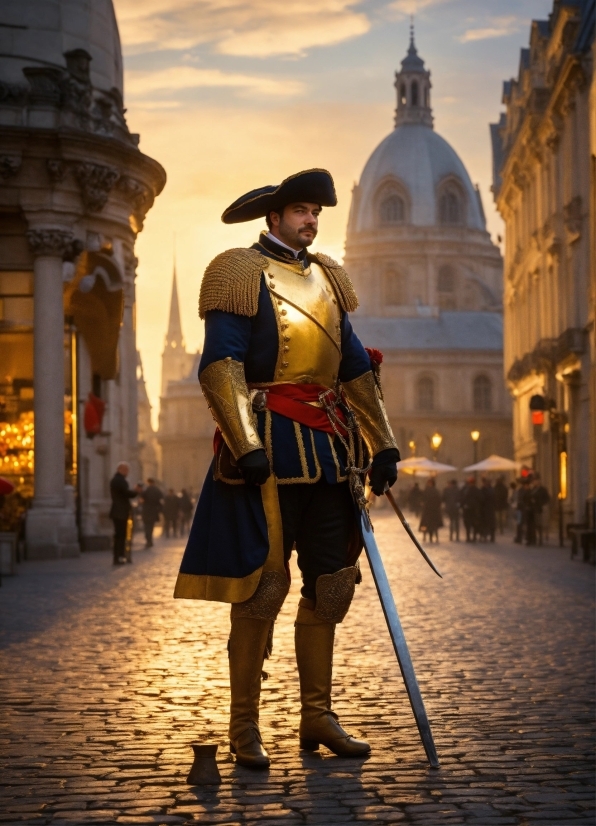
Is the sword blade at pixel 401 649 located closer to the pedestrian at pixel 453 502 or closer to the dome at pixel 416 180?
the pedestrian at pixel 453 502

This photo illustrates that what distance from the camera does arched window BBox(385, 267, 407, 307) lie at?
131 meters

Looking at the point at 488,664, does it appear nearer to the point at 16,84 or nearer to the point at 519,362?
the point at 16,84

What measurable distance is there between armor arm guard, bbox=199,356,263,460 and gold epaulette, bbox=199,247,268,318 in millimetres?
244

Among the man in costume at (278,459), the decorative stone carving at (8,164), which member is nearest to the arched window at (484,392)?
the decorative stone carving at (8,164)

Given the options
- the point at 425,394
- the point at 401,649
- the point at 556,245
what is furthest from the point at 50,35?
the point at 425,394

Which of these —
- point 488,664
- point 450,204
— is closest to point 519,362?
point 488,664

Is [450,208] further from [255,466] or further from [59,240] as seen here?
[255,466]

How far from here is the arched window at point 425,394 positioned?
11406 cm

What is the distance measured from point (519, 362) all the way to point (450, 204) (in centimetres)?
8684

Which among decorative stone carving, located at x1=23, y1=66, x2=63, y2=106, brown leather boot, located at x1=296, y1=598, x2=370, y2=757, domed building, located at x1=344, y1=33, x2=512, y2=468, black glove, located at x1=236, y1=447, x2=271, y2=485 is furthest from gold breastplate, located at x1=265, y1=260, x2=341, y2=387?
domed building, located at x1=344, y1=33, x2=512, y2=468

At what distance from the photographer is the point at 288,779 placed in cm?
586

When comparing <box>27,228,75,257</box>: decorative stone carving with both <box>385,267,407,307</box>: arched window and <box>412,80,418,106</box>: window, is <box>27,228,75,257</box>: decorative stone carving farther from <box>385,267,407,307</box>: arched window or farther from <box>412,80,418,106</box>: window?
Answer: <box>412,80,418,106</box>: window

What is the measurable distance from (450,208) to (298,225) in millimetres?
130670

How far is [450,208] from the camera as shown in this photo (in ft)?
445
